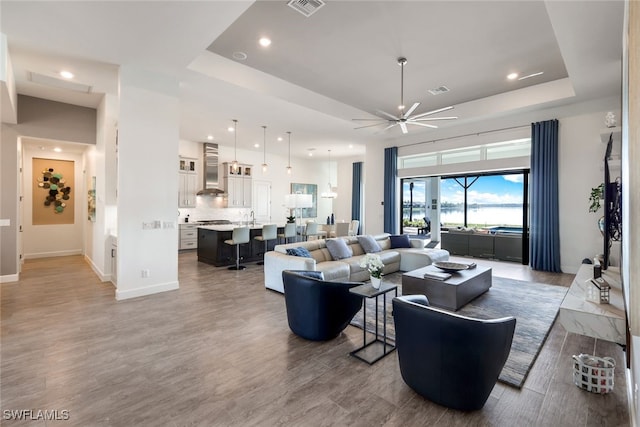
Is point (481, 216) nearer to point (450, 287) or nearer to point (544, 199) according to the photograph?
point (544, 199)

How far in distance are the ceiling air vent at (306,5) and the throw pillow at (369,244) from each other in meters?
4.05

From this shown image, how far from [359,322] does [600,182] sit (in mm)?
5794

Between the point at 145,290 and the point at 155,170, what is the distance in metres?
1.88

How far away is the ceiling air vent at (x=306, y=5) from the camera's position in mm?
3295

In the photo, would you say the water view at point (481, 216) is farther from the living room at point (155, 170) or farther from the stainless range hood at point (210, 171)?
the stainless range hood at point (210, 171)

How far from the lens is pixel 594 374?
2.25 meters

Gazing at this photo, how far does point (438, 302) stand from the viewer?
395 centimetres

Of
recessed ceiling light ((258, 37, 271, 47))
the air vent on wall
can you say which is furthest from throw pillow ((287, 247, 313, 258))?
the air vent on wall

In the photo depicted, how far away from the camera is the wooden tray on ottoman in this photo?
3861mm

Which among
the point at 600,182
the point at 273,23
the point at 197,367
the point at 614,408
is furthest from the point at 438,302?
the point at 600,182

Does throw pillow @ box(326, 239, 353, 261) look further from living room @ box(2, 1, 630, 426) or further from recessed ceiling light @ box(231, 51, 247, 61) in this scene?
recessed ceiling light @ box(231, 51, 247, 61)

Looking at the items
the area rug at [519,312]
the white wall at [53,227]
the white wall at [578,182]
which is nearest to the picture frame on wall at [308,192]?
the white wall at [53,227]

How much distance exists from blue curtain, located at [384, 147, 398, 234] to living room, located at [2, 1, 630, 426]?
1.73ft

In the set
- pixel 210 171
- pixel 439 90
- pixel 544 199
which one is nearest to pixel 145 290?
pixel 210 171
